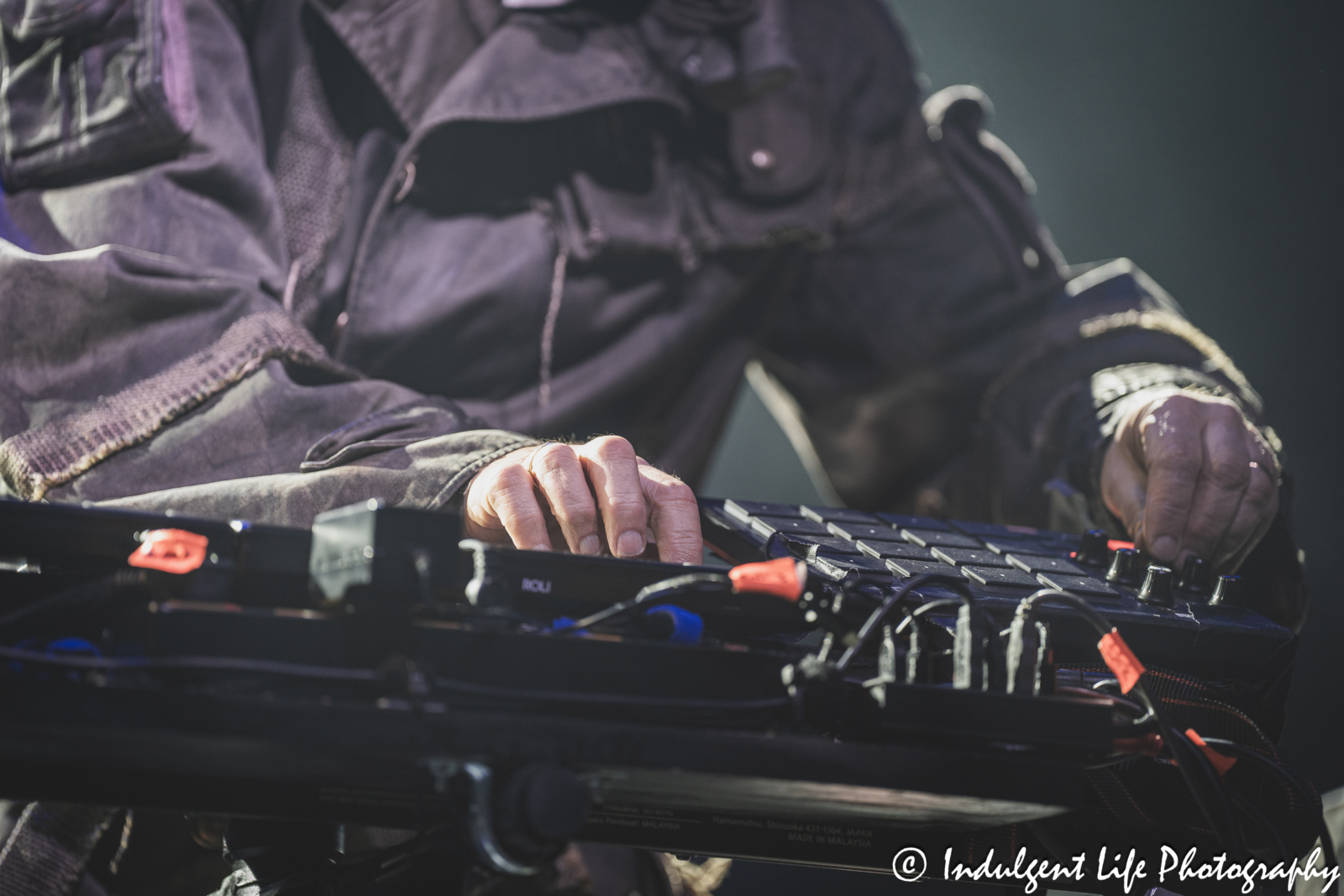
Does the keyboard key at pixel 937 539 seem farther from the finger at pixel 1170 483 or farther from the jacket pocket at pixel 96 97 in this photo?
the jacket pocket at pixel 96 97

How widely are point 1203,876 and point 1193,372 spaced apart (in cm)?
70

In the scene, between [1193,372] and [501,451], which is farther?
[1193,372]

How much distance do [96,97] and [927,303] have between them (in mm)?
1112

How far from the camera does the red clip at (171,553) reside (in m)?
0.42

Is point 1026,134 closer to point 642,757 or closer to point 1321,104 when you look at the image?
point 1321,104

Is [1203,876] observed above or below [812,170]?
below

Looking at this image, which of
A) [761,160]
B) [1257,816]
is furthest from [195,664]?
[761,160]

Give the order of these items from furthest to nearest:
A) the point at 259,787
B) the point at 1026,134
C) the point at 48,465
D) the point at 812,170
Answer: the point at 1026,134 → the point at 812,170 → the point at 48,465 → the point at 259,787

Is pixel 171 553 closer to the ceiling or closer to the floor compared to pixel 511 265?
closer to the ceiling

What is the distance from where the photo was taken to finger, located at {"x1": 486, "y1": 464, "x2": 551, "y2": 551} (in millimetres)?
611

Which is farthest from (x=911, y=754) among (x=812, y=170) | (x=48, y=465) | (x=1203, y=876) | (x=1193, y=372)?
(x=812, y=170)

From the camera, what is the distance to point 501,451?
0.68m

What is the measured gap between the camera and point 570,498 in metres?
0.61

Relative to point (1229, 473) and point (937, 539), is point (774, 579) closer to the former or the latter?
point (937, 539)
